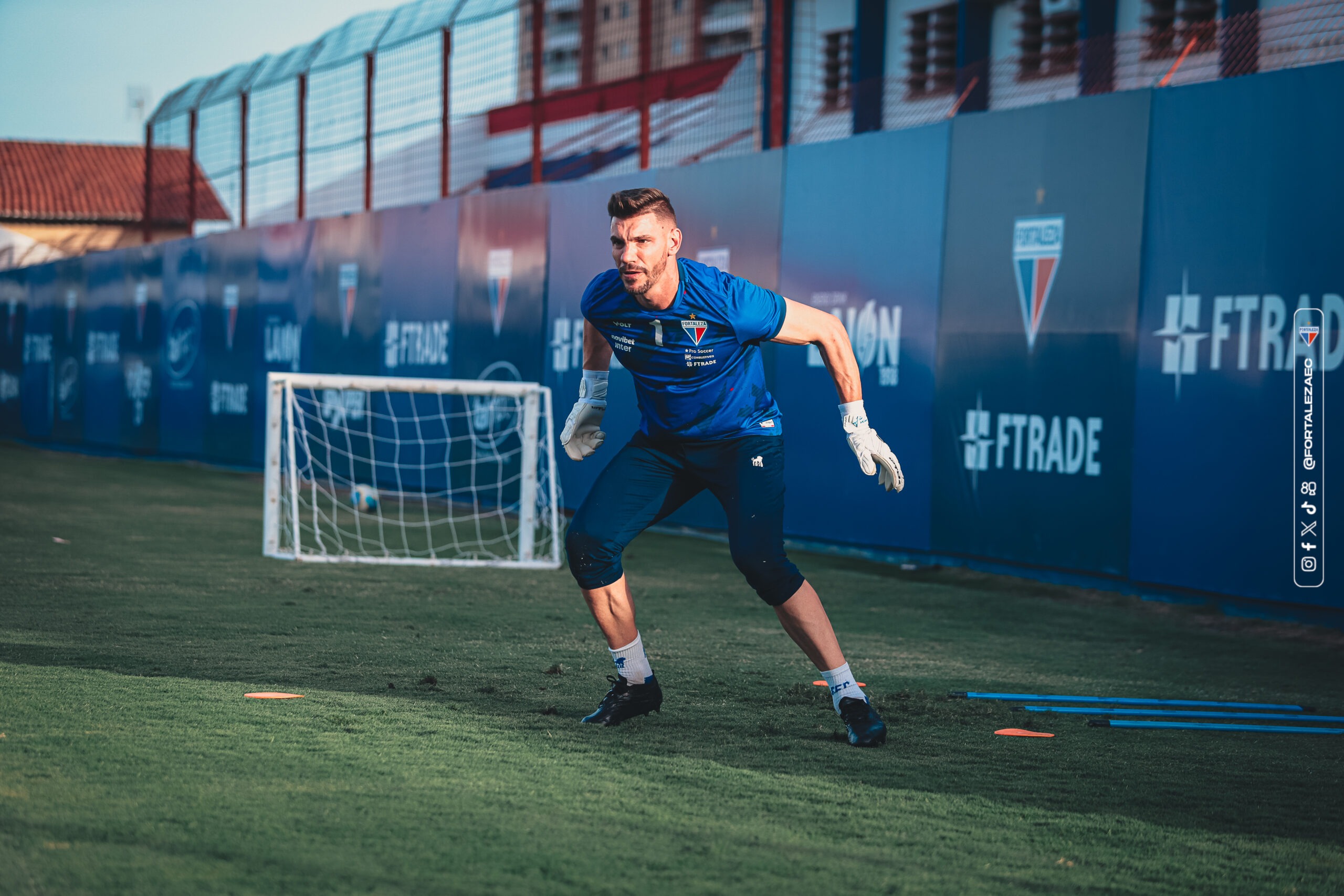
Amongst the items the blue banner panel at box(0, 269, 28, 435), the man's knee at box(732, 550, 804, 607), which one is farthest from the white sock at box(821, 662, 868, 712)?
the blue banner panel at box(0, 269, 28, 435)

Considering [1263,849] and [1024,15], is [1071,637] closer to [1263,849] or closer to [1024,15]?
[1263,849]

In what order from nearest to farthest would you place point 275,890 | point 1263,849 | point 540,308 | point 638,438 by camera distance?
point 275,890, point 1263,849, point 638,438, point 540,308

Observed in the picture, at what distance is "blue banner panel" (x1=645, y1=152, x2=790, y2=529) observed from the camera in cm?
1164

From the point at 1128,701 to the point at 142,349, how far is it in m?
20.6

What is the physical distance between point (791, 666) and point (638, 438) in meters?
1.67

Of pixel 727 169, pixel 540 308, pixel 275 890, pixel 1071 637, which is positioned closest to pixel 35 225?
pixel 540 308

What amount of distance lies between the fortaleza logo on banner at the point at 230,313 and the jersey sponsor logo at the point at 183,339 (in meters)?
0.96

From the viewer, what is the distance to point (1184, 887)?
3.20m

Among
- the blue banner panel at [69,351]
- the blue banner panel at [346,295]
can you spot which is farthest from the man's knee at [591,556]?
the blue banner panel at [69,351]

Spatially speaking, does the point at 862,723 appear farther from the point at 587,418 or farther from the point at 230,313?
the point at 230,313

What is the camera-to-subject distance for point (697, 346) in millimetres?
4555

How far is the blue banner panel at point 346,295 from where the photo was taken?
1717 centimetres

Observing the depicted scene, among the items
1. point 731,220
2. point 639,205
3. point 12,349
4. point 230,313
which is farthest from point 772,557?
point 12,349

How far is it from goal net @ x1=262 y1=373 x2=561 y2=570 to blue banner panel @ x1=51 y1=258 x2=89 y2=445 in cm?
867
